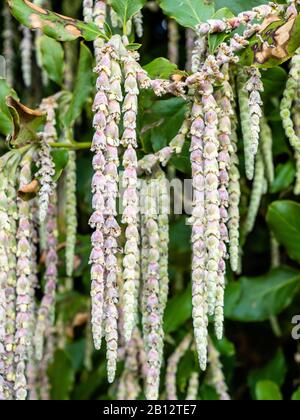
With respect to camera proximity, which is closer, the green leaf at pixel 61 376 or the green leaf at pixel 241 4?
the green leaf at pixel 241 4

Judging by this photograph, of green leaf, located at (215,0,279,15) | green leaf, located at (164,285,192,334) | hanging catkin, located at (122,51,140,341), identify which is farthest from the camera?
green leaf, located at (164,285,192,334)

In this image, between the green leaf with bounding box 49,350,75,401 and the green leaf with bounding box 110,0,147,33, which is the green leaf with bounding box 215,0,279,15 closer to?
the green leaf with bounding box 110,0,147,33

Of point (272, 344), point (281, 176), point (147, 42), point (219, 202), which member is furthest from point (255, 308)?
point (147, 42)

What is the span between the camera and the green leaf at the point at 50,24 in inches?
44.8

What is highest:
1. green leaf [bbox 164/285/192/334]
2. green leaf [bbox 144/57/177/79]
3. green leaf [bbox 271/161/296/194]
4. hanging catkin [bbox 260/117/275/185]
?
green leaf [bbox 144/57/177/79]

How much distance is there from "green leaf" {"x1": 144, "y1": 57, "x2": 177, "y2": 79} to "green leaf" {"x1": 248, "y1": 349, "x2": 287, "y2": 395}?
3.39 ft

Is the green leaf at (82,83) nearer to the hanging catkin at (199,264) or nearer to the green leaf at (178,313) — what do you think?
the hanging catkin at (199,264)

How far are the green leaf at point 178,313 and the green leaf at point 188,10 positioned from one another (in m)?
0.72

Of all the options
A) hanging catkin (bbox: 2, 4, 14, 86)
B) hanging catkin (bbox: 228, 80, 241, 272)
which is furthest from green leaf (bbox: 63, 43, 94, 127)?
hanging catkin (bbox: 2, 4, 14, 86)

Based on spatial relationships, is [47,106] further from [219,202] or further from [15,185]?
[219,202]

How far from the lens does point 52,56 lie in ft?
5.14

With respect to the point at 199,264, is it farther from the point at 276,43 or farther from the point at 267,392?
the point at 267,392

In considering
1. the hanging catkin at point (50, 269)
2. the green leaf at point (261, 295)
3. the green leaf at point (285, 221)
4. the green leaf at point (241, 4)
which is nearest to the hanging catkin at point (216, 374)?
the green leaf at point (261, 295)

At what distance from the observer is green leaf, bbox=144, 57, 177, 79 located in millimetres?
1174
